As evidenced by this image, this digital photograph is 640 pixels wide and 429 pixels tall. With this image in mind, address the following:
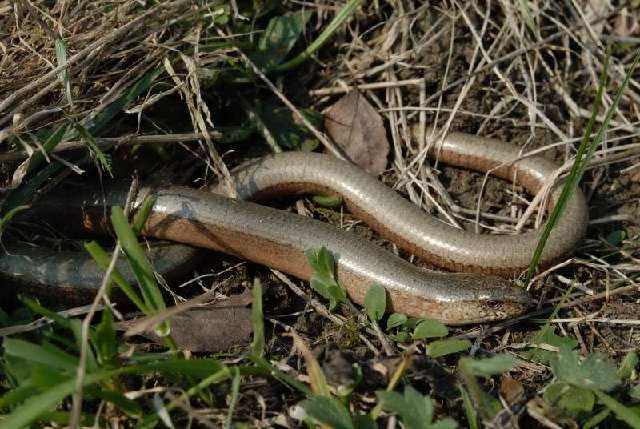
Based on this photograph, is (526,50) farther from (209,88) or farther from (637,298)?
(209,88)

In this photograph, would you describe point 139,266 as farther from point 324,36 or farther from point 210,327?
point 324,36

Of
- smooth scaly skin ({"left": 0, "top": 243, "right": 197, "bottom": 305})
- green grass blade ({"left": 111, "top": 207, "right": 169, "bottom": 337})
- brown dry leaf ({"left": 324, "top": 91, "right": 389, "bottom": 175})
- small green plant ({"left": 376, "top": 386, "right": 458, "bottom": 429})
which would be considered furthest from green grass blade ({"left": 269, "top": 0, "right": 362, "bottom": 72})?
small green plant ({"left": 376, "top": 386, "right": 458, "bottom": 429})

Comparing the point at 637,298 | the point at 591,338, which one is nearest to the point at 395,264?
the point at 591,338

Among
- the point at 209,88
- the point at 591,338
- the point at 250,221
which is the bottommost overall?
the point at 591,338

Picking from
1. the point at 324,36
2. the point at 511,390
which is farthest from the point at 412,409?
the point at 324,36

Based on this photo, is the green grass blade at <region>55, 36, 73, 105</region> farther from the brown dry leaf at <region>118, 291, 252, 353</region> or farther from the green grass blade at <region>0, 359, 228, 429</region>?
the green grass blade at <region>0, 359, 228, 429</region>

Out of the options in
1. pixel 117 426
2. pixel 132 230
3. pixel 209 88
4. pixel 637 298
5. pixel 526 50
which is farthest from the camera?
Answer: pixel 526 50

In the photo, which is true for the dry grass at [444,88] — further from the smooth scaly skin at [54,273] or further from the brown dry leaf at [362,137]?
the smooth scaly skin at [54,273]
